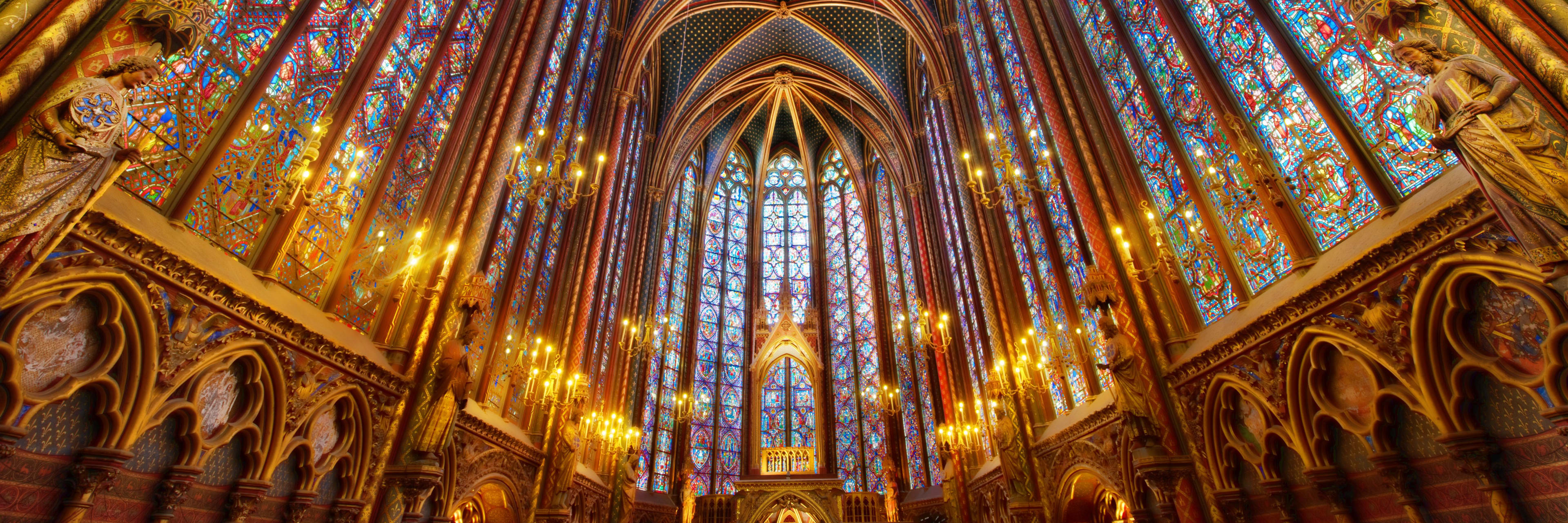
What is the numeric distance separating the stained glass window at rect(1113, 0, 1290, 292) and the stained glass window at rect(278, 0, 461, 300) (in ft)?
33.4

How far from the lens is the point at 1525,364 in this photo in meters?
4.49

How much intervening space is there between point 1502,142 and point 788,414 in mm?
19219

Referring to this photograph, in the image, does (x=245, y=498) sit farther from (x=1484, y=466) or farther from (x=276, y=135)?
(x=1484, y=466)

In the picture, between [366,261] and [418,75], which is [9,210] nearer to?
[366,261]

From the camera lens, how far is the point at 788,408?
21734 millimetres

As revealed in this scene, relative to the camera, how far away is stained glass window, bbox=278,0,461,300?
22.4 feet

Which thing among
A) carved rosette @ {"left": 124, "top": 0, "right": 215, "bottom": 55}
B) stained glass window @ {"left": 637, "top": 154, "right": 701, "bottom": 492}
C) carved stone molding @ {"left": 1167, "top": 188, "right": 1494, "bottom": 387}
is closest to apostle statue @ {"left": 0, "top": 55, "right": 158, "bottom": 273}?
carved rosette @ {"left": 124, "top": 0, "right": 215, "bottom": 55}

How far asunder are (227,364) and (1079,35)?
1265 cm

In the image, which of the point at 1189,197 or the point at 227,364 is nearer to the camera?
the point at 227,364

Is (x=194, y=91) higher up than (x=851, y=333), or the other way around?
(x=851, y=333)

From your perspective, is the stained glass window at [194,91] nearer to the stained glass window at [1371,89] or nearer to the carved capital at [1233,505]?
the stained glass window at [1371,89]

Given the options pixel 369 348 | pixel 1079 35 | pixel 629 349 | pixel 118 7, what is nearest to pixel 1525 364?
pixel 1079 35

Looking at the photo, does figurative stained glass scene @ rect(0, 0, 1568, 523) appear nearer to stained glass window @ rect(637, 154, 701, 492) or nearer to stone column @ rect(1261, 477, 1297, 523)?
stone column @ rect(1261, 477, 1297, 523)

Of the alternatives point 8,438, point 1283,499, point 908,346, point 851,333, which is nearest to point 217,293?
point 8,438
